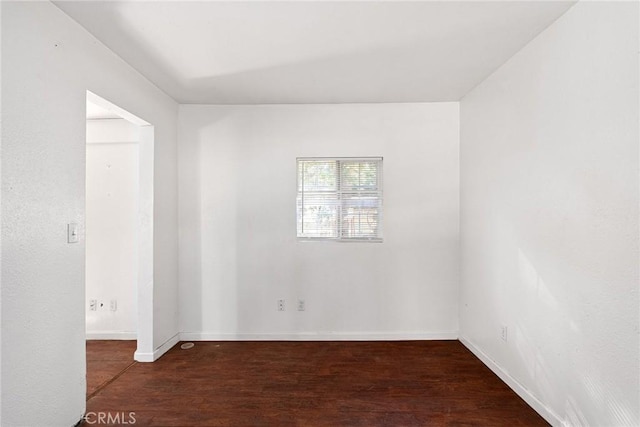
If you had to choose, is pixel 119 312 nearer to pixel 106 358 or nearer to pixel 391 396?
pixel 106 358

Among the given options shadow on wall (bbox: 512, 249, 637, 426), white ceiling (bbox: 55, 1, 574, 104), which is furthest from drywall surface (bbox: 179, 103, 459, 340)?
shadow on wall (bbox: 512, 249, 637, 426)

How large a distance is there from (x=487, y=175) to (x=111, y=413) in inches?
135

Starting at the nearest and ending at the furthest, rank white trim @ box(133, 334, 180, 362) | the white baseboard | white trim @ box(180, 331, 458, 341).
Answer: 1. the white baseboard
2. white trim @ box(133, 334, 180, 362)
3. white trim @ box(180, 331, 458, 341)

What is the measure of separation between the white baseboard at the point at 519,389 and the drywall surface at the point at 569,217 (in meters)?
0.02

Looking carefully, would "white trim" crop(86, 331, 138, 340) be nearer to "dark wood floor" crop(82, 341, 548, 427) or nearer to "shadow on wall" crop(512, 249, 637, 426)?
"dark wood floor" crop(82, 341, 548, 427)

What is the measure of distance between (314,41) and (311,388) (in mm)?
2557

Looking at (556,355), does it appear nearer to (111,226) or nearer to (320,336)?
(320,336)

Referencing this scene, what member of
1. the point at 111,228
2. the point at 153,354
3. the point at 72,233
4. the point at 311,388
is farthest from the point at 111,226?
the point at 311,388

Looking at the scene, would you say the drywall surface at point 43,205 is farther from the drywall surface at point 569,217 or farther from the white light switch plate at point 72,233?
the drywall surface at point 569,217

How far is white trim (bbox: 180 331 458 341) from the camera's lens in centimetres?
343

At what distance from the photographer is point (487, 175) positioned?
9.34 ft

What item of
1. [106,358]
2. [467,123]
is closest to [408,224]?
[467,123]

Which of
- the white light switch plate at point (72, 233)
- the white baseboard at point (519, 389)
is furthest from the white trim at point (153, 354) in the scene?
the white baseboard at point (519, 389)

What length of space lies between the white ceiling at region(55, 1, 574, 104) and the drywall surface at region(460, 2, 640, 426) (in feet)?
1.02
